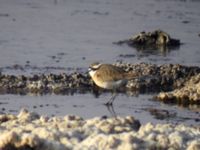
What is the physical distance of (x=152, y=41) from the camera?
20250 mm

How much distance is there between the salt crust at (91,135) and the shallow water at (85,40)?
12.5 ft

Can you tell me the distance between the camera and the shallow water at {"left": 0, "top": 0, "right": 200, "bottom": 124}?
1291cm

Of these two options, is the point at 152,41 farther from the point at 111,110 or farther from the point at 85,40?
the point at 111,110

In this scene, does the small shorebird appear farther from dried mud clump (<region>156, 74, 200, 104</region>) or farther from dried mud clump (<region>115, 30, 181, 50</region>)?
dried mud clump (<region>115, 30, 181, 50</region>)

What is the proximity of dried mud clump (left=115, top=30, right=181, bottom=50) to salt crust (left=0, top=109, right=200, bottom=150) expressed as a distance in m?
11.7

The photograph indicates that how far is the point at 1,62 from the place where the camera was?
16.6 meters

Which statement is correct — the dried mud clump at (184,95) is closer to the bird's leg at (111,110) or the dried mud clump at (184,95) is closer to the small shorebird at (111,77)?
the small shorebird at (111,77)

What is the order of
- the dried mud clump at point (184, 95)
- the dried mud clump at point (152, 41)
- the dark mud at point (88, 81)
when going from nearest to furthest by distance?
the dried mud clump at point (184, 95) → the dark mud at point (88, 81) → the dried mud clump at point (152, 41)

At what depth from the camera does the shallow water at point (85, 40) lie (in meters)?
12.9

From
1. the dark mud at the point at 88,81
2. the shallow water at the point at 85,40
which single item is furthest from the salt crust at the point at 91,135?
the dark mud at the point at 88,81

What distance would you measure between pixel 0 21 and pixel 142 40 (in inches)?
185

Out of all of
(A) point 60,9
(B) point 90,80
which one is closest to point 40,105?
(B) point 90,80

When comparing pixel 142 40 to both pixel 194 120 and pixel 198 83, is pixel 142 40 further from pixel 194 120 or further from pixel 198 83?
pixel 194 120

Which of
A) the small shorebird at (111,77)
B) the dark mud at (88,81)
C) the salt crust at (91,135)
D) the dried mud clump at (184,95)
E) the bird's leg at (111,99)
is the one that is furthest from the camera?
the dark mud at (88,81)
